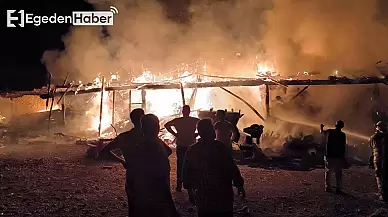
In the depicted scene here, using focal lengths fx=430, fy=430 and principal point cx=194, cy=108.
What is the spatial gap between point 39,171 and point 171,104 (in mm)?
8487

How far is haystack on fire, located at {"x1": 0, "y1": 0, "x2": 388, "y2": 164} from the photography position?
17.0 metres

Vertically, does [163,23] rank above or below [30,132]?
above

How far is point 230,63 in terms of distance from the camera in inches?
874

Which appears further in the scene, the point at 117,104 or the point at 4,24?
the point at 4,24

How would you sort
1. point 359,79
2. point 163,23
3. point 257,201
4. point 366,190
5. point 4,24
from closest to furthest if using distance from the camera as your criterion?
point 257,201
point 366,190
point 359,79
point 163,23
point 4,24

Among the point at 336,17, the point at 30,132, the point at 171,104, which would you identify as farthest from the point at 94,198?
the point at 336,17

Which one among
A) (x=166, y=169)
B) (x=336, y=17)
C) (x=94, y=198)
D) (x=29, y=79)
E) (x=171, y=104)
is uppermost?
(x=336, y=17)

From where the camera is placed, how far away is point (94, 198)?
809 cm

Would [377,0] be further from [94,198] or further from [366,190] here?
[94,198]

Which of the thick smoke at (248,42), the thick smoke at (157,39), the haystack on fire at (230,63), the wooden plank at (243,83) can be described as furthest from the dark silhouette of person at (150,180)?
the thick smoke at (157,39)

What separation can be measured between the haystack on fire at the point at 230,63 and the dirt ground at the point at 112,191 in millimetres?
4280

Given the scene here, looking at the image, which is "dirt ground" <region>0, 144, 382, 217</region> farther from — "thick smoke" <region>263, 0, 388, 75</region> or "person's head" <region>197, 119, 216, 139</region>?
"thick smoke" <region>263, 0, 388, 75</region>

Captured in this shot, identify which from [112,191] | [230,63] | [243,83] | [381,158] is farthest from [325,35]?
[112,191]

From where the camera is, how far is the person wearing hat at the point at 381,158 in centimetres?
770
